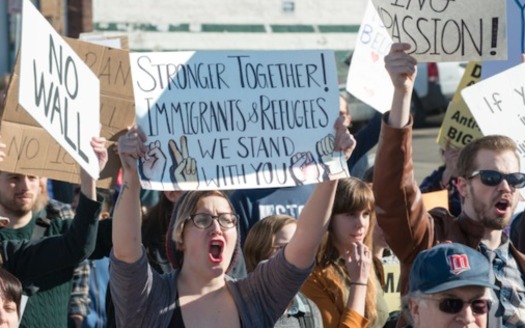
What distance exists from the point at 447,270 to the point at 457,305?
0.36 feet

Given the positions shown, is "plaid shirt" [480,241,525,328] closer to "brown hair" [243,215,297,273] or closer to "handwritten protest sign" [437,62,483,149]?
"brown hair" [243,215,297,273]

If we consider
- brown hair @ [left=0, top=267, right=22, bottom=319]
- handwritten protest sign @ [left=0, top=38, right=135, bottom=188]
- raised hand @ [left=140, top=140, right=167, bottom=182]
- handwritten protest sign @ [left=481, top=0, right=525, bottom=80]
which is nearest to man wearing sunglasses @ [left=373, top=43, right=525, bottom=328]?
raised hand @ [left=140, top=140, right=167, bottom=182]

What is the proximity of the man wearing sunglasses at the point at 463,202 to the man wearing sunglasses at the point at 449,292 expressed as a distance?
545 millimetres

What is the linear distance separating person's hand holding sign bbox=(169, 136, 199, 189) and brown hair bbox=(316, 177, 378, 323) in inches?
53.6

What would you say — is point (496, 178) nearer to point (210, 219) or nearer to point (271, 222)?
point (271, 222)

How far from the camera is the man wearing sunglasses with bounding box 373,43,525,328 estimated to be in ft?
15.8

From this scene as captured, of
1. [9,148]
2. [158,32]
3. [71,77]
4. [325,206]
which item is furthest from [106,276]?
[158,32]

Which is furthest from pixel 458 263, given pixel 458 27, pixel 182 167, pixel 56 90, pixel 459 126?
pixel 459 126

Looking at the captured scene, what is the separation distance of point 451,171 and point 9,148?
305 cm

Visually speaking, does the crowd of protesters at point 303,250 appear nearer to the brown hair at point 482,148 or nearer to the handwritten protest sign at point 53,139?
the brown hair at point 482,148

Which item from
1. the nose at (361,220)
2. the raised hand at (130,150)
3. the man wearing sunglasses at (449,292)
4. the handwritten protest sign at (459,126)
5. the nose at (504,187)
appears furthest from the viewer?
the handwritten protest sign at (459,126)

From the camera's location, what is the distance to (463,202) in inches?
207

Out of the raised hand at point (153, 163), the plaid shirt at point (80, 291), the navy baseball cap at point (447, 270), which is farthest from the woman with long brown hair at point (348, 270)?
the plaid shirt at point (80, 291)

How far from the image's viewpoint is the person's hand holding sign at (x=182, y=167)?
4.53 metres
